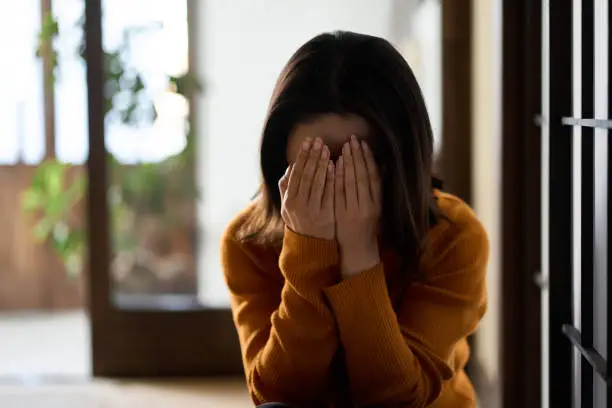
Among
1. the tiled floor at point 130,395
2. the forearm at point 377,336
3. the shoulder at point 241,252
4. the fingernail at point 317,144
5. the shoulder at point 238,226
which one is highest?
the fingernail at point 317,144

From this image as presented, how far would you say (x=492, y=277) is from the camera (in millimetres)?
2387

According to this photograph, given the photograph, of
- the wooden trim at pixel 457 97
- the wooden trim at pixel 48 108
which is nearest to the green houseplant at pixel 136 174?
the wooden trim at pixel 457 97

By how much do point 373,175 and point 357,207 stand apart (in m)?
0.05

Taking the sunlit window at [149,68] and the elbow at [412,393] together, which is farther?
the sunlit window at [149,68]

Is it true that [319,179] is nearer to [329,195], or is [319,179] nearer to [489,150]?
[329,195]

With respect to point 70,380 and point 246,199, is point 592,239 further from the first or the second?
point 70,380

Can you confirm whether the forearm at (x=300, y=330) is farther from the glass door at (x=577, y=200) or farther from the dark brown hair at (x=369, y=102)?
the glass door at (x=577, y=200)

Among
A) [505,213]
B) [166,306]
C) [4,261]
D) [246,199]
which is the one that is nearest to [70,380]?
[166,306]

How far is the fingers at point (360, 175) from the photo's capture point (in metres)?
1.32

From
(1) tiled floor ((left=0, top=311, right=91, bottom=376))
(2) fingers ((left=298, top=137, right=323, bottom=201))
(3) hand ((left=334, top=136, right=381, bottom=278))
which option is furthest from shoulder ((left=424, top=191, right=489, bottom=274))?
(1) tiled floor ((left=0, top=311, right=91, bottom=376))

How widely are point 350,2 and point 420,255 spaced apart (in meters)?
1.46

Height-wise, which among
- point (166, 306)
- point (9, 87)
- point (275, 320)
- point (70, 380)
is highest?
point (9, 87)

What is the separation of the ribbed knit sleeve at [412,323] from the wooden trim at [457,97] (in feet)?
4.12

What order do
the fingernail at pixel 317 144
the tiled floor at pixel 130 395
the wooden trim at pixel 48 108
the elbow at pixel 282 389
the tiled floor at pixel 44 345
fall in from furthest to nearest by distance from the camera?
1. the wooden trim at pixel 48 108
2. the tiled floor at pixel 44 345
3. the tiled floor at pixel 130 395
4. the elbow at pixel 282 389
5. the fingernail at pixel 317 144
